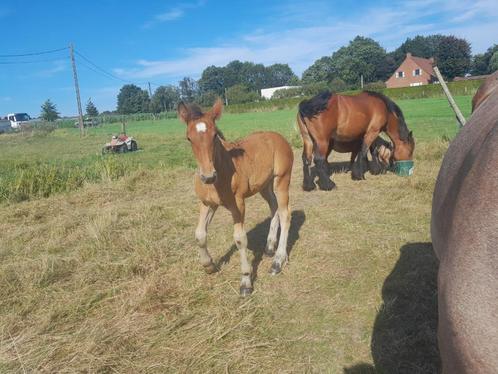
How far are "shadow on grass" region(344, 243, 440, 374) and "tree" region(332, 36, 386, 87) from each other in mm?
79027

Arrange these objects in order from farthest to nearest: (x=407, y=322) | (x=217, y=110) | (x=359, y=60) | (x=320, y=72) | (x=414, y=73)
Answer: (x=320, y=72) → (x=359, y=60) → (x=414, y=73) → (x=217, y=110) → (x=407, y=322)

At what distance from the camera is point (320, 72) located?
9162cm

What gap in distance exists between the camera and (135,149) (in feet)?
Result: 65.4

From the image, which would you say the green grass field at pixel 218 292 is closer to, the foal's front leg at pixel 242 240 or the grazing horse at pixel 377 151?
the foal's front leg at pixel 242 240

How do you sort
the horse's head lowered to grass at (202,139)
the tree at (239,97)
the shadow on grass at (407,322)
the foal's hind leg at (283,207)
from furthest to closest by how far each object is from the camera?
the tree at (239,97)
the foal's hind leg at (283,207)
the horse's head lowered to grass at (202,139)
the shadow on grass at (407,322)

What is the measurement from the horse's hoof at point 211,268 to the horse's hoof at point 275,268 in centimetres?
69

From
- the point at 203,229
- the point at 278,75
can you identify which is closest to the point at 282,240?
the point at 203,229

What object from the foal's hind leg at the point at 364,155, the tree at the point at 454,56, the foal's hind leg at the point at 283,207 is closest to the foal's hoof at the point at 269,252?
the foal's hind leg at the point at 283,207

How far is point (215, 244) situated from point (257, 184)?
150 centimetres

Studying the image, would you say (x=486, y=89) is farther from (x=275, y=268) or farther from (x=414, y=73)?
(x=414, y=73)

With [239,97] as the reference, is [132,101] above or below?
above

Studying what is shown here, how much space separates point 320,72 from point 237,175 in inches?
3690

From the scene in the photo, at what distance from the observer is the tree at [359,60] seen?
82375mm

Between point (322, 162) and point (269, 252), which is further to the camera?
point (322, 162)
